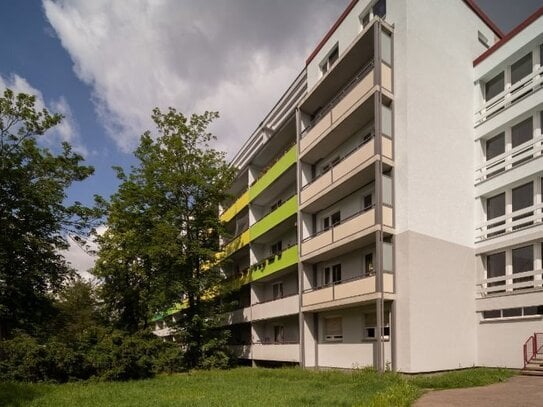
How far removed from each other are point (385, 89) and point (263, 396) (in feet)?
42.1

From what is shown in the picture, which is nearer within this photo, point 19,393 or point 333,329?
point 19,393

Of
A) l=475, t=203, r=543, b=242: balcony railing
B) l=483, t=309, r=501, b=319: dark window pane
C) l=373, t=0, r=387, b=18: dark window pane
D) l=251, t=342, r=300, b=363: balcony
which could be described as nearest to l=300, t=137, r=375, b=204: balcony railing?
l=373, t=0, r=387, b=18: dark window pane

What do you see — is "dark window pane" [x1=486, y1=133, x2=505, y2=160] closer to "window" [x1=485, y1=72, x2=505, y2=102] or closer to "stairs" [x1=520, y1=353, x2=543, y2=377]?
"window" [x1=485, y1=72, x2=505, y2=102]

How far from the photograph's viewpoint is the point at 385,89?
64.1 ft

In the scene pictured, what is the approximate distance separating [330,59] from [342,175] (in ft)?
25.3

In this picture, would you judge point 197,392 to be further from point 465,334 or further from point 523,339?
point 523,339

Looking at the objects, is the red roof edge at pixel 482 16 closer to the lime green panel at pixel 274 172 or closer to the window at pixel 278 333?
the lime green panel at pixel 274 172

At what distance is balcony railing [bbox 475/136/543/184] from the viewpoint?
1888 centimetres

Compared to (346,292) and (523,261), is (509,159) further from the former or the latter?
(346,292)

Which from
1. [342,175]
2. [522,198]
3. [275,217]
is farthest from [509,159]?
[275,217]

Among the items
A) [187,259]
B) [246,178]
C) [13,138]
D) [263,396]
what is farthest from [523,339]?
[13,138]

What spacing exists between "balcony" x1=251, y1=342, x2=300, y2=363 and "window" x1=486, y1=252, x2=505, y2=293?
10.1 metres

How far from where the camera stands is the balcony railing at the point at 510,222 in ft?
60.2

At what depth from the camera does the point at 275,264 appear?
27.8 metres
